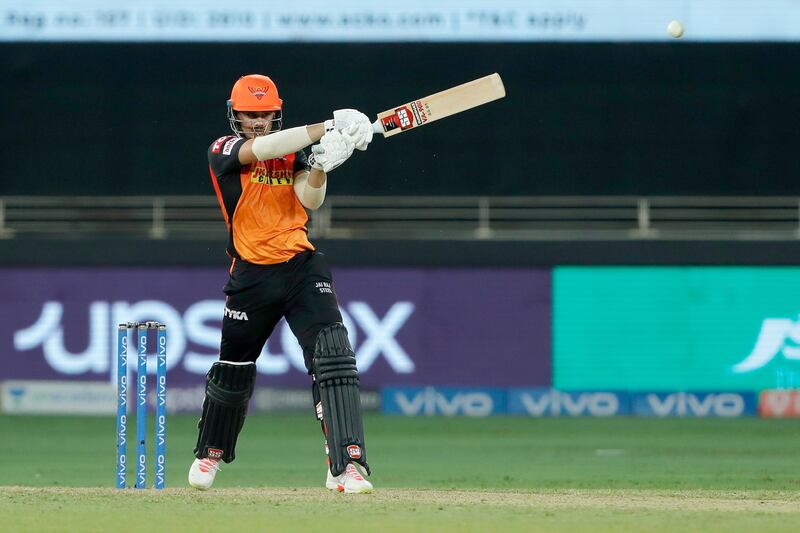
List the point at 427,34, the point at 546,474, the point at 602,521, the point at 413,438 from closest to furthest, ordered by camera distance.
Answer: the point at 602,521
the point at 546,474
the point at 413,438
the point at 427,34

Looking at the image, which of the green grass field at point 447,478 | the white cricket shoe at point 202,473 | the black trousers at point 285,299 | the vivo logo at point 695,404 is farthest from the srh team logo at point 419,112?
the vivo logo at point 695,404

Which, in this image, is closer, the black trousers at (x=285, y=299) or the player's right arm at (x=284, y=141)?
the player's right arm at (x=284, y=141)

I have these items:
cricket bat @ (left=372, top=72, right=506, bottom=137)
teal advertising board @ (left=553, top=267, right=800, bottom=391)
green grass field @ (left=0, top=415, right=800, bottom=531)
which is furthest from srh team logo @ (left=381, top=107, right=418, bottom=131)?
teal advertising board @ (left=553, top=267, right=800, bottom=391)

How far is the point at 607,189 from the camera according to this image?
15844 millimetres

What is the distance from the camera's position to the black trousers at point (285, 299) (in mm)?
6305

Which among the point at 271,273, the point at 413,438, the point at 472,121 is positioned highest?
the point at 472,121

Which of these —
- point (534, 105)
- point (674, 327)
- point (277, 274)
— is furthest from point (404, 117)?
point (534, 105)

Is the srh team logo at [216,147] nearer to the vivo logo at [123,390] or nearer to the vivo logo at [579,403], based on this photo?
the vivo logo at [123,390]

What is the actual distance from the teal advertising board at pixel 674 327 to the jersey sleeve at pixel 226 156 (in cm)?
836

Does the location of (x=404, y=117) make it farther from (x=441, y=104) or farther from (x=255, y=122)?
(x=255, y=122)

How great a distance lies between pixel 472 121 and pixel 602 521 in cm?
1067

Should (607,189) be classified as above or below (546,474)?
above
